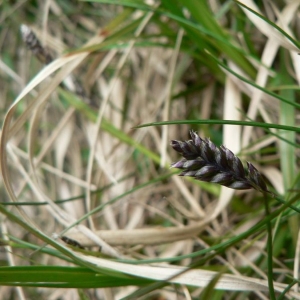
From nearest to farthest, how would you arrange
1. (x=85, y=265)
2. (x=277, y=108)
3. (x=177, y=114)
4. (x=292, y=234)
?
(x=85, y=265), (x=292, y=234), (x=277, y=108), (x=177, y=114)

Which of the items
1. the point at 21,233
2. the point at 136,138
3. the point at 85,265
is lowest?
the point at 21,233

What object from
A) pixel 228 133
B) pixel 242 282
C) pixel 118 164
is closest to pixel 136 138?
pixel 118 164

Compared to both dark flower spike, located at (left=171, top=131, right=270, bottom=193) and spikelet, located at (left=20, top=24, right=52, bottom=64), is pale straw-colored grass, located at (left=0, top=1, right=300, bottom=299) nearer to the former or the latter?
spikelet, located at (left=20, top=24, right=52, bottom=64)

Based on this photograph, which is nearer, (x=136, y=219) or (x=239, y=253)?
(x=239, y=253)

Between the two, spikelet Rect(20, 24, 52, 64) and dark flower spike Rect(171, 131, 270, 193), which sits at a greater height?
spikelet Rect(20, 24, 52, 64)

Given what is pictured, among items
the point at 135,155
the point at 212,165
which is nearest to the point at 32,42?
the point at 135,155

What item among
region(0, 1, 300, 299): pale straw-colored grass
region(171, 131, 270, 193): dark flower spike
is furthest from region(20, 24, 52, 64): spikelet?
region(171, 131, 270, 193): dark flower spike

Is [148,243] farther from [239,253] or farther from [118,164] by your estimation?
[118,164]

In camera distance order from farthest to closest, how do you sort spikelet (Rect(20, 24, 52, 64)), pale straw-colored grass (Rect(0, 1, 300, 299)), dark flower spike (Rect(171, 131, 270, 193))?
spikelet (Rect(20, 24, 52, 64)), pale straw-colored grass (Rect(0, 1, 300, 299)), dark flower spike (Rect(171, 131, 270, 193))

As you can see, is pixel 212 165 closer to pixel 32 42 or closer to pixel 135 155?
pixel 32 42
